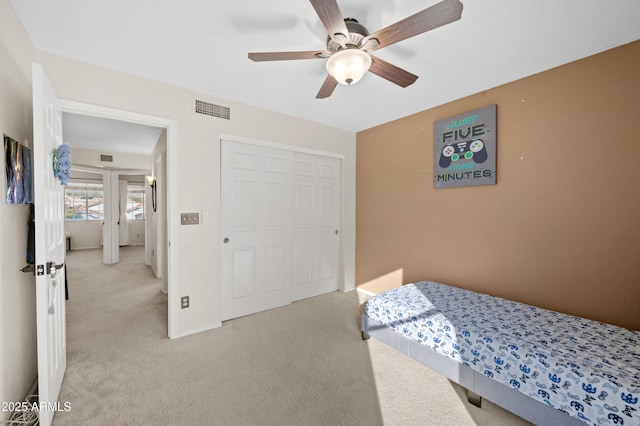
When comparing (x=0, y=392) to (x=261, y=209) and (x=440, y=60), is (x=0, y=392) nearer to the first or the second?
(x=261, y=209)

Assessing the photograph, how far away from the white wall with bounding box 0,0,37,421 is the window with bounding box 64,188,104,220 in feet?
25.9

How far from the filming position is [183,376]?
80.7 inches

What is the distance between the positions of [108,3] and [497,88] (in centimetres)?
323

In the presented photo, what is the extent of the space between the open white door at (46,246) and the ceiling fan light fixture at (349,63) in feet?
5.52

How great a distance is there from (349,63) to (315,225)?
2.50m

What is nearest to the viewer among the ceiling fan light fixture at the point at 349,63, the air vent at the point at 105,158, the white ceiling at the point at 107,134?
the ceiling fan light fixture at the point at 349,63

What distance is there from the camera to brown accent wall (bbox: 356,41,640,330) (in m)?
1.96

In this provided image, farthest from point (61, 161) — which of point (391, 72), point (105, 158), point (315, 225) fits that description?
point (105, 158)

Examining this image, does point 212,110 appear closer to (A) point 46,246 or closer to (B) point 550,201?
(A) point 46,246

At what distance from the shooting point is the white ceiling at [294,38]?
1604mm

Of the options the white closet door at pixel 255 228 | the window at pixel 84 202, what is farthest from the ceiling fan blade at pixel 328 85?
the window at pixel 84 202

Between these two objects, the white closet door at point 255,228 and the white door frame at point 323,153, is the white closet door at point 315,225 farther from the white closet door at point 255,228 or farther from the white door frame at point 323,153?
the white closet door at point 255,228

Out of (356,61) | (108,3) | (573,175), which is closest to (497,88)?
(573,175)

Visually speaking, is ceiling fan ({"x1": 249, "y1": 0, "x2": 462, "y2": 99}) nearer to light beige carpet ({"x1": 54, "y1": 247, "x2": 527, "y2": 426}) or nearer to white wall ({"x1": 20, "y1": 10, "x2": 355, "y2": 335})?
white wall ({"x1": 20, "y1": 10, "x2": 355, "y2": 335})
